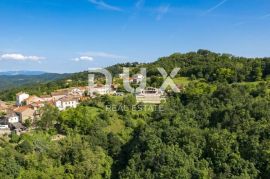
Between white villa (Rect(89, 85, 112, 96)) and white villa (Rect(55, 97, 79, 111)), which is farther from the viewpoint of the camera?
white villa (Rect(89, 85, 112, 96))

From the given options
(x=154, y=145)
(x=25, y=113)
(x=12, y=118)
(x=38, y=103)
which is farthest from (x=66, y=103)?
(x=154, y=145)

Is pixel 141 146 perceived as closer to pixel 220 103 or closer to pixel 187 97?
pixel 220 103

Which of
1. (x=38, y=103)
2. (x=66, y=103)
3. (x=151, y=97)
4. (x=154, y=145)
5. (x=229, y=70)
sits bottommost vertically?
(x=154, y=145)

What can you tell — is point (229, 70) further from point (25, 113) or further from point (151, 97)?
point (25, 113)

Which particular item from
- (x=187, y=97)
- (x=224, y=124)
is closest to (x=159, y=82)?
(x=187, y=97)

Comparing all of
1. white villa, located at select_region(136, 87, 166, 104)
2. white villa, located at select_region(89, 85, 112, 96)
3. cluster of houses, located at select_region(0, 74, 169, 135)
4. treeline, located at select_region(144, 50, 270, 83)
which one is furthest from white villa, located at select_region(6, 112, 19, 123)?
treeline, located at select_region(144, 50, 270, 83)

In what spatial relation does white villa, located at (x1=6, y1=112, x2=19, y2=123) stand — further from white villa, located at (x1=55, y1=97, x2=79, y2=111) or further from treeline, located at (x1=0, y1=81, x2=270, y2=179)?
white villa, located at (x1=55, y1=97, x2=79, y2=111)

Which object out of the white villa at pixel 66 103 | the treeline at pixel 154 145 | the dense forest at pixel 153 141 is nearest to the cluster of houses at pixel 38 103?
the white villa at pixel 66 103
